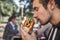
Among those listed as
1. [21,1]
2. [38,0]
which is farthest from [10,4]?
[38,0]

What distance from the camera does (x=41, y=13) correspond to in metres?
0.83

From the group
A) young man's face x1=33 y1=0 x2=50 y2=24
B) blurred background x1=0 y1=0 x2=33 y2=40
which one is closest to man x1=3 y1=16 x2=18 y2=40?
blurred background x1=0 y1=0 x2=33 y2=40

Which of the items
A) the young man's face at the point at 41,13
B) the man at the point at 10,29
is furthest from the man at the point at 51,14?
the man at the point at 10,29

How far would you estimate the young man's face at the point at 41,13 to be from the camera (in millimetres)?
786

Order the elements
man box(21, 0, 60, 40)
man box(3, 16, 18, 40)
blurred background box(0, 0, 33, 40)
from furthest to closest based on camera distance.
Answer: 1. blurred background box(0, 0, 33, 40)
2. man box(3, 16, 18, 40)
3. man box(21, 0, 60, 40)

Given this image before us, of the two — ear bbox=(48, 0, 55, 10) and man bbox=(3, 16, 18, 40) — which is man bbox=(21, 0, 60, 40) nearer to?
ear bbox=(48, 0, 55, 10)

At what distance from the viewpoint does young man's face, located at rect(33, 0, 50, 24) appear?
2.58ft

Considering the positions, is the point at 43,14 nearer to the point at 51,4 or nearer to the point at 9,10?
the point at 51,4

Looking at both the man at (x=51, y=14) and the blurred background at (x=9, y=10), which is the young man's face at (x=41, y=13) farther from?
the blurred background at (x=9, y=10)

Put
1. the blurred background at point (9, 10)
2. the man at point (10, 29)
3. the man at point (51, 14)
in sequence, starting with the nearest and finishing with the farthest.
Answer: the man at point (51, 14) → the man at point (10, 29) → the blurred background at point (9, 10)

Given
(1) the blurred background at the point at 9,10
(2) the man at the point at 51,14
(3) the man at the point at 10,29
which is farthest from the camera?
(1) the blurred background at the point at 9,10

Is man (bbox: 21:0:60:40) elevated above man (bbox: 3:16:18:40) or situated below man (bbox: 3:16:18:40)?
above

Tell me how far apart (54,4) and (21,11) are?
3.96 feet

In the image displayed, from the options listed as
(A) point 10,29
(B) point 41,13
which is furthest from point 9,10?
(B) point 41,13
